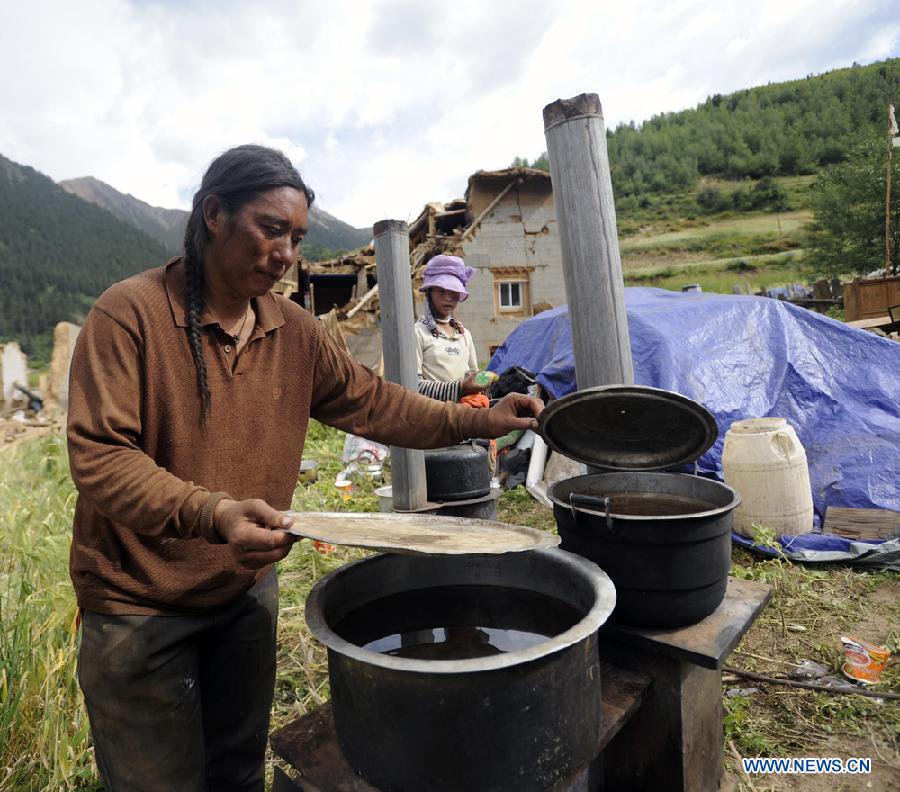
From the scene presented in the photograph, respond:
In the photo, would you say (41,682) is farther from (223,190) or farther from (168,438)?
(223,190)

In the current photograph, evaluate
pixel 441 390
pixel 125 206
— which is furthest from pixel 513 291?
pixel 125 206

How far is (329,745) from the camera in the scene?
1545mm

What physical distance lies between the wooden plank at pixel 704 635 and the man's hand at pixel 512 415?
29.3 inches

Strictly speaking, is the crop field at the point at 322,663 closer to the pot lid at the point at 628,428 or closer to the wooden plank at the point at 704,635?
the wooden plank at the point at 704,635

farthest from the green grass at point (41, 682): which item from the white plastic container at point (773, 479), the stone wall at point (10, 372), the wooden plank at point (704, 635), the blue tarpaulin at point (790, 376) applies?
the stone wall at point (10, 372)

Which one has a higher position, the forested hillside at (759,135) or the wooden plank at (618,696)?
the forested hillside at (759,135)

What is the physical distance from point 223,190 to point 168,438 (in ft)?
2.22

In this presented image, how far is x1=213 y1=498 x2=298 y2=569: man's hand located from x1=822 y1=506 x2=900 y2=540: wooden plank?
4754 millimetres

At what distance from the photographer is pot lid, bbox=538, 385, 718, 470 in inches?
75.7

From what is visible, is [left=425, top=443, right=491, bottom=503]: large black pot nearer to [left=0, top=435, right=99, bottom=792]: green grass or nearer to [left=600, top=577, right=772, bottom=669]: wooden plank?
[left=600, top=577, right=772, bottom=669]: wooden plank

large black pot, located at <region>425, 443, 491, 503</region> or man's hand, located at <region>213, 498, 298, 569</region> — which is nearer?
man's hand, located at <region>213, 498, 298, 569</region>

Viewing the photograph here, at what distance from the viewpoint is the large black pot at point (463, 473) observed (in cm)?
416

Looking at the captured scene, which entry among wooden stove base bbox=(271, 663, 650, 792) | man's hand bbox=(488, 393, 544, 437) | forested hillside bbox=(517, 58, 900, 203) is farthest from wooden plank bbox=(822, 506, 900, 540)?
forested hillside bbox=(517, 58, 900, 203)

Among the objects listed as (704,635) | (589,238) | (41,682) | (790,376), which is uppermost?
(589,238)
